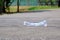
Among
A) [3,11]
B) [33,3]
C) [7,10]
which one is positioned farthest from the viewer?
[33,3]

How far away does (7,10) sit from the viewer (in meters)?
29.1

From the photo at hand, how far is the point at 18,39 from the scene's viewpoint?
8781 millimetres

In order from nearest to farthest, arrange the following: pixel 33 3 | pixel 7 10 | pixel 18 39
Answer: pixel 18 39 < pixel 7 10 < pixel 33 3

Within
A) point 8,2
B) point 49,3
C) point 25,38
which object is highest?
point 25,38

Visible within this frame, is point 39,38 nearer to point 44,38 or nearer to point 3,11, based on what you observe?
point 44,38

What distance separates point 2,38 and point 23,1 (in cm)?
3276

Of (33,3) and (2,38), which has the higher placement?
(2,38)

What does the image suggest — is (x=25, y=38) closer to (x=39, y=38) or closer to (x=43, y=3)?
(x=39, y=38)

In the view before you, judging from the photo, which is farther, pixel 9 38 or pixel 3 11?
pixel 3 11

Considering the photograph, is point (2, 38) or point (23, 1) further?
point (23, 1)

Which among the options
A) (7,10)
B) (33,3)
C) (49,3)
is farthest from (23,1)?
(7,10)

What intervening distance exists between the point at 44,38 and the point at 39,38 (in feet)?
0.58

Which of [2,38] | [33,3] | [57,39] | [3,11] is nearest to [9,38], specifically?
[2,38]

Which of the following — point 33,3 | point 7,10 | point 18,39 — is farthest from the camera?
point 33,3
